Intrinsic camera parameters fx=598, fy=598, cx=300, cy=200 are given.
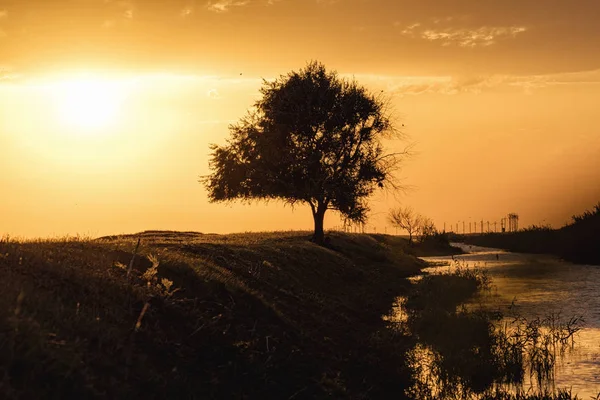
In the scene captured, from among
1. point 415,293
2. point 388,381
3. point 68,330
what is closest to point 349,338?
point 388,381

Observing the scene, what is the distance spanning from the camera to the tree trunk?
177 feet

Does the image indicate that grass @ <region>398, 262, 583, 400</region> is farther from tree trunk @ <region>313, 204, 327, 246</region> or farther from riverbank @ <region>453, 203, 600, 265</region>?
riverbank @ <region>453, 203, 600, 265</region>

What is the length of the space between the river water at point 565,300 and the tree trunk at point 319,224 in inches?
591

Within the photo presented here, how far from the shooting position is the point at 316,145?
53.4m

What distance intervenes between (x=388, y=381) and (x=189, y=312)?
543 centimetres

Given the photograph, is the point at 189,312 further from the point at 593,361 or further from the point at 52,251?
the point at 593,361

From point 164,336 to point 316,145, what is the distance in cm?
4177

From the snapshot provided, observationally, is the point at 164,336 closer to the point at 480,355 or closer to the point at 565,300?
the point at 480,355

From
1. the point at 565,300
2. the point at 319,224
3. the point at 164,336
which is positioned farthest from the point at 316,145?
the point at 164,336

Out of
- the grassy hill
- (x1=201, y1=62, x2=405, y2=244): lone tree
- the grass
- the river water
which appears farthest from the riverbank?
the grassy hill

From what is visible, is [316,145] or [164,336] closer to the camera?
[164,336]

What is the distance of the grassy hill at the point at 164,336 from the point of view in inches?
383

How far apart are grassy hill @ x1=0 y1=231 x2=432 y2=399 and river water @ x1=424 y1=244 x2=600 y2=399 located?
189 inches

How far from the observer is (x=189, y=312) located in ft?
47.1
